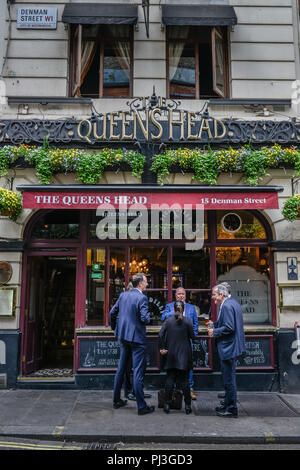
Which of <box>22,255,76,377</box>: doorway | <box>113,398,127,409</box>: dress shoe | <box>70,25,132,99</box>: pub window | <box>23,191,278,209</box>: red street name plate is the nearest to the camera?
<box>113,398,127,409</box>: dress shoe

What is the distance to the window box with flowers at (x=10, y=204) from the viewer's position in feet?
25.6

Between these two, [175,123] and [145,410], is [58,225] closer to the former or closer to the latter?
[175,123]

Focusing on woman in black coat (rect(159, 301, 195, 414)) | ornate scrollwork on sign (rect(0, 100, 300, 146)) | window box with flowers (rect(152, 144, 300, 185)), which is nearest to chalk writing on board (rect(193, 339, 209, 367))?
woman in black coat (rect(159, 301, 195, 414))

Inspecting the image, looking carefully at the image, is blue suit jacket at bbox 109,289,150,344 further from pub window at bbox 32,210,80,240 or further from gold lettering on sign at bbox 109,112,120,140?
gold lettering on sign at bbox 109,112,120,140

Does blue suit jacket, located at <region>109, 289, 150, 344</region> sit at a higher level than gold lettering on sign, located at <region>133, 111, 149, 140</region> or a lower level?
lower

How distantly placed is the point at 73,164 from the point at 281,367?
597 cm

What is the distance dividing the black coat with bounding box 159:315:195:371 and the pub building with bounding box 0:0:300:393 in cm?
176

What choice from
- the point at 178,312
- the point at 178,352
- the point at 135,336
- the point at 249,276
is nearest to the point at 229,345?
the point at 178,352

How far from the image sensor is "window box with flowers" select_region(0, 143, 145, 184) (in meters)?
8.30

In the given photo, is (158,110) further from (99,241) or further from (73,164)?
(99,241)

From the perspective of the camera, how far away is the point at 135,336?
6570mm

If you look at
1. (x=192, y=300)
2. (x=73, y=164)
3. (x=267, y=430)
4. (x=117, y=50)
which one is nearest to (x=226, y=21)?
(x=117, y=50)

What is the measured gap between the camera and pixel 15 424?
19.9ft

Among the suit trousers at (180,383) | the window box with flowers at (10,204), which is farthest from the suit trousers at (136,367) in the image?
the window box with flowers at (10,204)
